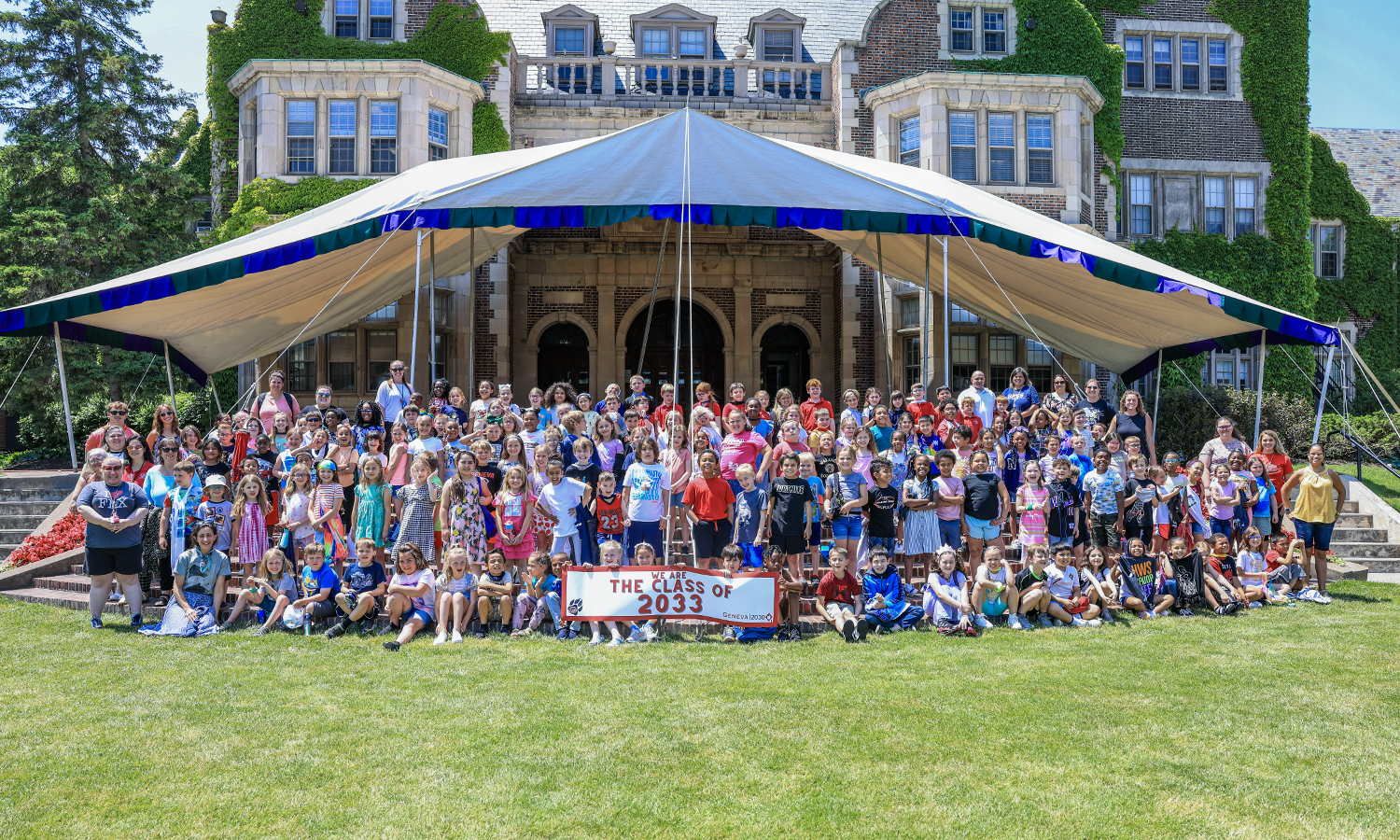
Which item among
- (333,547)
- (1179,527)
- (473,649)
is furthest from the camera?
(1179,527)

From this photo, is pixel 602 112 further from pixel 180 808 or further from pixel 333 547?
pixel 180 808

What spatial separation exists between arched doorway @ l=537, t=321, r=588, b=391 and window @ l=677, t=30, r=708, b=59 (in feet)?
21.8

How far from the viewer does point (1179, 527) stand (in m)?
9.54

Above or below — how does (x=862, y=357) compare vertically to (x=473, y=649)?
above

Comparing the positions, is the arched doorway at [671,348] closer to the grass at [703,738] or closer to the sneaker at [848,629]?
the sneaker at [848,629]

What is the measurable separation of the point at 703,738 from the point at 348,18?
19009 mm

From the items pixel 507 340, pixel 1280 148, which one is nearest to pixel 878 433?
pixel 507 340

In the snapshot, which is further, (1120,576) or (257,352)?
(257,352)

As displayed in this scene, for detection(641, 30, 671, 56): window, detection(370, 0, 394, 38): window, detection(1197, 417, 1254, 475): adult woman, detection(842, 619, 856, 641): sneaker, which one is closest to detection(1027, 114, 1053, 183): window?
detection(641, 30, 671, 56): window

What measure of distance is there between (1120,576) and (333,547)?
730 cm

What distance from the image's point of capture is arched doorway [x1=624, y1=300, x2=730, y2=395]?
830 inches

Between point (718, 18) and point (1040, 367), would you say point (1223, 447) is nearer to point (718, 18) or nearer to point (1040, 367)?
point (1040, 367)

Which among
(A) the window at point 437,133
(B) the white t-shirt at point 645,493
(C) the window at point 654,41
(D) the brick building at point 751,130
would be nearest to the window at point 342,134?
(D) the brick building at point 751,130

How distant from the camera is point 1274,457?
10.8 m
